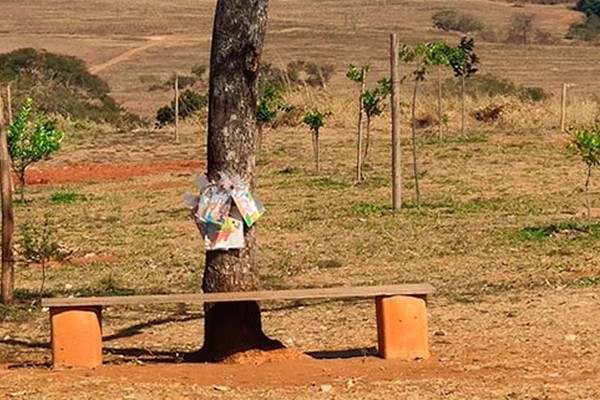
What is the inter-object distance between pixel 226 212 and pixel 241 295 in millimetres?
590

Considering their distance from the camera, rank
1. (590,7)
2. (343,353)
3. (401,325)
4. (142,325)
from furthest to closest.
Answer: (590,7)
(142,325)
(343,353)
(401,325)

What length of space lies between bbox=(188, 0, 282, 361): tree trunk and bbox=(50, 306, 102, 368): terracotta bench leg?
2.41 feet

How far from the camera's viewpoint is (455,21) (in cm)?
8488

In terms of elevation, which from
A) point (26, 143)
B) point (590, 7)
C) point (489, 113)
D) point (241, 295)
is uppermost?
point (241, 295)

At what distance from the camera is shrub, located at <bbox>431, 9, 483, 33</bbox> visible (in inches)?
3285

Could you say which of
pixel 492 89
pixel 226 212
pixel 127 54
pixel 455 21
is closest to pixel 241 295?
pixel 226 212

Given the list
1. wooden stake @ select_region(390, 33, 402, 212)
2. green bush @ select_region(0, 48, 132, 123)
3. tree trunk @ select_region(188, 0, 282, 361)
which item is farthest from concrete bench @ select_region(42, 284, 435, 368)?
green bush @ select_region(0, 48, 132, 123)

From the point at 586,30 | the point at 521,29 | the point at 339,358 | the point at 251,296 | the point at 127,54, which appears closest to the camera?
the point at 251,296

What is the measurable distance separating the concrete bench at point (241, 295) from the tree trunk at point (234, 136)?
1.15 ft

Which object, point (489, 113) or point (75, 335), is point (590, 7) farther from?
point (75, 335)

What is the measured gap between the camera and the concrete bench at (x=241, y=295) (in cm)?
900

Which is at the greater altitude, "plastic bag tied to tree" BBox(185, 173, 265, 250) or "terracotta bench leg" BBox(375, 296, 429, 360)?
"plastic bag tied to tree" BBox(185, 173, 265, 250)

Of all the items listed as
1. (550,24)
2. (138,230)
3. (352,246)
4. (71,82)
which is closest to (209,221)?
(352,246)

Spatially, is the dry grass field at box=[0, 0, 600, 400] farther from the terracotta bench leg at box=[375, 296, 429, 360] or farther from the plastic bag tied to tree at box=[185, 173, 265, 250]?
the plastic bag tied to tree at box=[185, 173, 265, 250]
